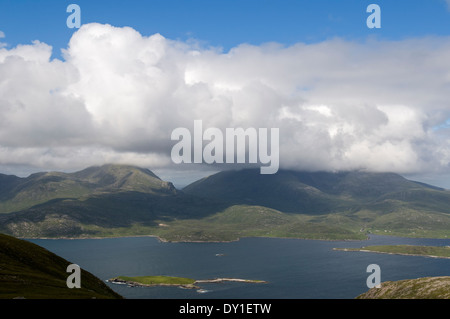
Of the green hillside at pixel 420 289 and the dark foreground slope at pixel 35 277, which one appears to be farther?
the green hillside at pixel 420 289

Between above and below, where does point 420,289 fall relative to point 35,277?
below

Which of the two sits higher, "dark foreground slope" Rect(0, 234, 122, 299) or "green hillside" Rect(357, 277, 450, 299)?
"dark foreground slope" Rect(0, 234, 122, 299)

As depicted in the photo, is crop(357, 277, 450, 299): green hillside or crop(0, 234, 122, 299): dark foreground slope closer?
crop(0, 234, 122, 299): dark foreground slope

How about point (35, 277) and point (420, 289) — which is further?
point (420, 289)

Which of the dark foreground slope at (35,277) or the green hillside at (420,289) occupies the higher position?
the dark foreground slope at (35,277)
